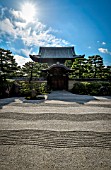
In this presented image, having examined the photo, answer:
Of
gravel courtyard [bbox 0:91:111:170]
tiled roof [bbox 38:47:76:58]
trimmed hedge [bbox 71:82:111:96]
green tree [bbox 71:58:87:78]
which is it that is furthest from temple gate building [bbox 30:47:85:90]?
gravel courtyard [bbox 0:91:111:170]

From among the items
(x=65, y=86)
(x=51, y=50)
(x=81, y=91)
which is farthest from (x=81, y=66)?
(x=51, y=50)

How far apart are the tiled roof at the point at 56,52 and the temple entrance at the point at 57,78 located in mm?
7386

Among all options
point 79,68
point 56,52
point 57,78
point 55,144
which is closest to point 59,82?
point 57,78

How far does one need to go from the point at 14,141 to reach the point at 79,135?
1.87 m

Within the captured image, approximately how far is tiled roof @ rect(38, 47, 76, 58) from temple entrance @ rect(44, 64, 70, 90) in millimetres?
7386

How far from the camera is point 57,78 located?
61.3 feet

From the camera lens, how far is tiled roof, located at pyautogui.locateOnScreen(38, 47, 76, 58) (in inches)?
994

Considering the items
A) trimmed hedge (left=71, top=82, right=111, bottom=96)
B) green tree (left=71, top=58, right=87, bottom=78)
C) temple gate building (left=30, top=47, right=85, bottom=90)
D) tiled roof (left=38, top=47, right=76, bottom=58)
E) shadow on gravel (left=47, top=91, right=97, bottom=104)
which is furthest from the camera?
tiled roof (left=38, top=47, right=76, bottom=58)

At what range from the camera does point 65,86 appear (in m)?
18.6

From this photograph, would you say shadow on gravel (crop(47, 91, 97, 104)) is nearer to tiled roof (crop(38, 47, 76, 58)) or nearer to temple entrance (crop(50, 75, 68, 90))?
temple entrance (crop(50, 75, 68, 90))

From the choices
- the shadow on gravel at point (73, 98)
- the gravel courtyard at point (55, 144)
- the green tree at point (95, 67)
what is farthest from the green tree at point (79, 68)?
the gravel courtyard at point (55, 144)

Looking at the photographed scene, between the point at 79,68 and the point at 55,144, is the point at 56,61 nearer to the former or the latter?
the point at 79,68

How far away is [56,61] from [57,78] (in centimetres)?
722

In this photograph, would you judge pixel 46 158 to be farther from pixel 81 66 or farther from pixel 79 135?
pixel 81 66
